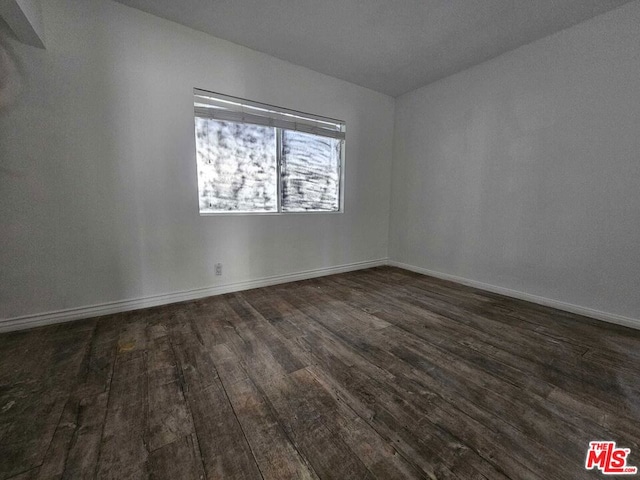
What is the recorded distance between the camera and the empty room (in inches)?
44.6

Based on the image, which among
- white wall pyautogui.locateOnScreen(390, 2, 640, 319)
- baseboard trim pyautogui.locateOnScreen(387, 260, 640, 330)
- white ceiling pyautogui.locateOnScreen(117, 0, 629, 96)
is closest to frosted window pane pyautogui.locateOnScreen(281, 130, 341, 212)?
white ceiling pyautogui.locateOnScreen(117, 0, 629, 96)

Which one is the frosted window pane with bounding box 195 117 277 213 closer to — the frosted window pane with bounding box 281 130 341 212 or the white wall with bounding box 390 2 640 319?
the frosted window pane with bounding box 281 130 341 212

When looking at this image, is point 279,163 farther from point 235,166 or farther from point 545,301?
point 545,301

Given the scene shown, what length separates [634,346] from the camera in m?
1.89

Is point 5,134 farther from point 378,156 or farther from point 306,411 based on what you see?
point 378,156

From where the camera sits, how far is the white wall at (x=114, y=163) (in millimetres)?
1967

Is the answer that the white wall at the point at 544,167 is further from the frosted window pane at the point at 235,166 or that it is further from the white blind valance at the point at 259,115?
the frosted window pane at the point at 235,166

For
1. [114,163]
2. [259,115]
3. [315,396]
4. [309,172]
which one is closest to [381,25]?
[259,115]

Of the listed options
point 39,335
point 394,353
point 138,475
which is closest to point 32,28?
point 39,335

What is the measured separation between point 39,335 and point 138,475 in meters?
1.75

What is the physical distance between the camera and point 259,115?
290cm

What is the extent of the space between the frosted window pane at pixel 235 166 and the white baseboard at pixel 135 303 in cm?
86

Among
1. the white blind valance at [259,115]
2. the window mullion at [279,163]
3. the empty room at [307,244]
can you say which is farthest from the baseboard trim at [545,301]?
the white blind valance at [259,115]

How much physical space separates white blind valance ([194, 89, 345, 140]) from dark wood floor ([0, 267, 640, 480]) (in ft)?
6.61
